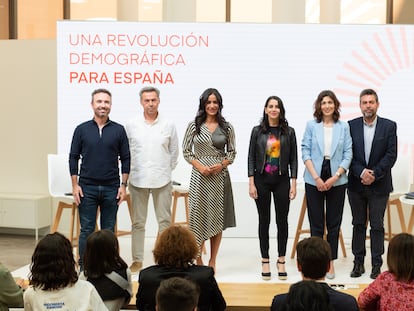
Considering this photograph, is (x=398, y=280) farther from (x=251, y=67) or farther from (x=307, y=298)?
(x=251, y=67)

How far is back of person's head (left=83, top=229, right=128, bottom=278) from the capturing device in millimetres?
3059

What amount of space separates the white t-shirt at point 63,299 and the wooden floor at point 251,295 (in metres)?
0.99

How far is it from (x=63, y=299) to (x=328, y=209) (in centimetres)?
286

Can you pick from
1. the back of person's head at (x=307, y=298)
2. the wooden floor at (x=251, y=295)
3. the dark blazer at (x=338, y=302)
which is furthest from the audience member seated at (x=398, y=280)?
the wooden floor at (x=251, y=295)

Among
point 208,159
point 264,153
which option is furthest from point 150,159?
point 264,153

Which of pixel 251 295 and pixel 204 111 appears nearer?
pixel 251 295

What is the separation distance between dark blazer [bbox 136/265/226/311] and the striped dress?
205 centimetres

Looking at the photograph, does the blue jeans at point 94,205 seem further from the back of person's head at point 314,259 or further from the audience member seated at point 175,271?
the back of person's head at point 314,259

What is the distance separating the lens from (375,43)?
7.09m

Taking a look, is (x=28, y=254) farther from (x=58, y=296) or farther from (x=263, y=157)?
(x=58, y=296)

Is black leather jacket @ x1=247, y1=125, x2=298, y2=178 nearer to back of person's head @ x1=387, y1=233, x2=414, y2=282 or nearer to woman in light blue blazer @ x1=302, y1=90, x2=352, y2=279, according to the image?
woman in light blue blazer @ x1=302, y1=90, x2=352, y2=279

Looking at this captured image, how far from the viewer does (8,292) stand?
294 cm

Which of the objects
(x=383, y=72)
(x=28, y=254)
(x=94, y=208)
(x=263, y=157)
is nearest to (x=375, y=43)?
(x=383, y=72)

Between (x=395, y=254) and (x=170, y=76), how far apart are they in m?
4.58
